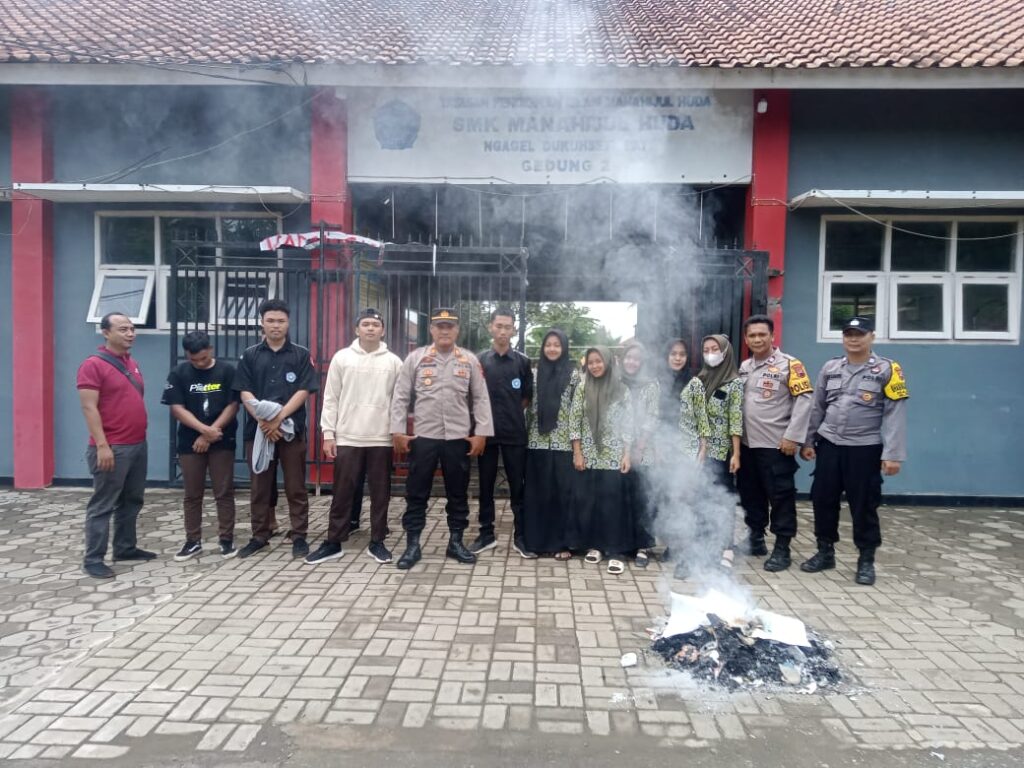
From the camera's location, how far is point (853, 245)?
6.93 m

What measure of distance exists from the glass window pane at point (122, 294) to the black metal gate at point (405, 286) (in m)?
0.33

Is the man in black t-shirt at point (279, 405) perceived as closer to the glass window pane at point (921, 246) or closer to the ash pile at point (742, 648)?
the ash pile at point (742, 648)

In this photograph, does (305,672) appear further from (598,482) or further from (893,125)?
(893,125)

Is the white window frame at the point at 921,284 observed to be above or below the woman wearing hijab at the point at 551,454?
above

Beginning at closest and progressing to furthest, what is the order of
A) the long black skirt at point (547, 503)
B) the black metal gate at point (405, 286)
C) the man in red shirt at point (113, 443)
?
the man in red shirt at point (113, 443), the long black skirt at point (547, 503), the black metal gate at point (405, 286)

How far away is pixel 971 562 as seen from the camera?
498 centimetres

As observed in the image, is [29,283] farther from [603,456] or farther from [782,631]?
[782,631]

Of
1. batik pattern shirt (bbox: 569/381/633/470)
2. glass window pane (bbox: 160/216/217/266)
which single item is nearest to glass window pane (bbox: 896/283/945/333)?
batik pattern shirt (bbox: 569/381/633/470)

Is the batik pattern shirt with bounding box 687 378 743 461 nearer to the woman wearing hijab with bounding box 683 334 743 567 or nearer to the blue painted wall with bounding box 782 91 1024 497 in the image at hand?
the woman wearing hijab with bounding box 683 334 743 567

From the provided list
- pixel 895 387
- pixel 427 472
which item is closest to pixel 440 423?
pixel 427 472

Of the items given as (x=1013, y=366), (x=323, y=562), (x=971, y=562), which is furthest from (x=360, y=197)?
(x=1013, y=366)

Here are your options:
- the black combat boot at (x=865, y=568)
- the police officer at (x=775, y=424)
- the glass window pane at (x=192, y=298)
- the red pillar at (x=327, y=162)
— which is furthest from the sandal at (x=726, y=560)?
the glass window pane at (x=192, y=298)

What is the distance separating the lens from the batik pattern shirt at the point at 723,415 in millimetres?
4656

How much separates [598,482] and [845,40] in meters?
5.71
